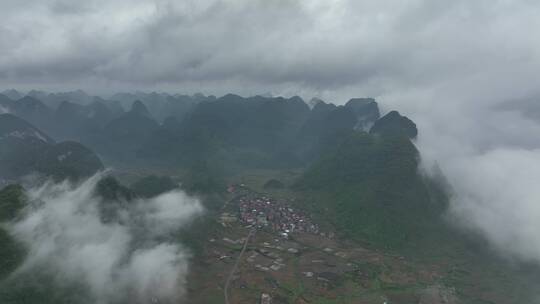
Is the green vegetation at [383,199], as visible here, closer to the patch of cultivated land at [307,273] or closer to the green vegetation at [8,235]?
the patch of cultivated land at [307,273]

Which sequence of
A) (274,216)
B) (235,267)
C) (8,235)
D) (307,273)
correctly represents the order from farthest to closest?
(274,216) < (235,267) < (307,273) < (8,235)

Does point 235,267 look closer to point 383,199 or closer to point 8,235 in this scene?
point 8,235

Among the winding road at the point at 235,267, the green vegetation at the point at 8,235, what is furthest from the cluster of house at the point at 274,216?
the green vegetation at the point at 8,235

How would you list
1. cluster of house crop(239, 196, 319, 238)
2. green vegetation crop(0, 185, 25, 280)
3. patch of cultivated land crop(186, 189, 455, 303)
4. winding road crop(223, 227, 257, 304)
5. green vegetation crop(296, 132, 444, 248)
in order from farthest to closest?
cluster of house crop(239, 196, 319, 238)
green vegetation crop(296, 132, 444, 248)
patch of cultivated land crop(186, 189, 455, 303)
winding road crop(223, 227, 257, 304)
green vegetation crop(0, 185, 25, 280)

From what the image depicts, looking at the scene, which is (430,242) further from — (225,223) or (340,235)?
(225,223)

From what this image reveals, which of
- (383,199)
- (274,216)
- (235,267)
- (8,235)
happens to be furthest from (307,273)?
(8,235)

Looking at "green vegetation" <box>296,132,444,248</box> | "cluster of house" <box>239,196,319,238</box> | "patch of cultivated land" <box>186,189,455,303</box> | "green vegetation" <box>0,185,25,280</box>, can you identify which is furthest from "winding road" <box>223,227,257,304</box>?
"green vegetation" <box>0,185,25,280</box>

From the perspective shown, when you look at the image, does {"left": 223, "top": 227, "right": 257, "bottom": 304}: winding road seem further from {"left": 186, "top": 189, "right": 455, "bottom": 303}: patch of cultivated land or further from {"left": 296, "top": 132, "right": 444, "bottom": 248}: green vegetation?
{"left": 296, "top": 132, "right": 444, "bottom": 248}: green vegetation

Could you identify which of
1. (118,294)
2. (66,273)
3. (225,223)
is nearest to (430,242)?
(225,223)
